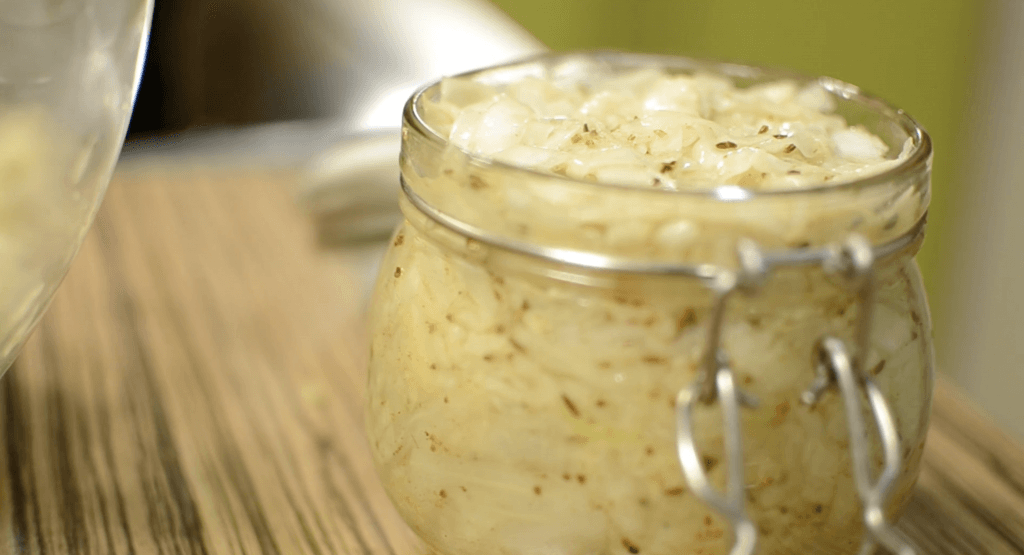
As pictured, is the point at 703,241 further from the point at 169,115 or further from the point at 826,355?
the point at 169,115

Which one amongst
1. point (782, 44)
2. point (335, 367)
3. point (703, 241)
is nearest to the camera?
point (703, 241)

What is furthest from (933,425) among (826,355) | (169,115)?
(169,115)

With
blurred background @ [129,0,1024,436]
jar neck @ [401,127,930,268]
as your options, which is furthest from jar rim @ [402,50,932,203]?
blurred background @ [129,0,1024,436]

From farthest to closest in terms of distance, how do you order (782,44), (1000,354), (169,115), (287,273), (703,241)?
(782,44) < (1000,354) < (169,115) < (287,273) < (703,241)

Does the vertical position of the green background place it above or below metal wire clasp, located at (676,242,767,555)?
below

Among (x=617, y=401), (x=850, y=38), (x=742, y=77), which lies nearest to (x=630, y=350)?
(x=617, y=401)

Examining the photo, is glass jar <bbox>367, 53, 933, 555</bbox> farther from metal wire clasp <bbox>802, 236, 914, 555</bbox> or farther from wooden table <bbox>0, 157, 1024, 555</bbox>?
wooden table <bbox>0, 157, 1024, 555</bbox>

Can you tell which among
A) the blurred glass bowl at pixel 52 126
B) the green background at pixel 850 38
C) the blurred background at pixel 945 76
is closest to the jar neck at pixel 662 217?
the blurred glass bowl at pixel 52 126
